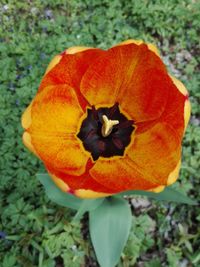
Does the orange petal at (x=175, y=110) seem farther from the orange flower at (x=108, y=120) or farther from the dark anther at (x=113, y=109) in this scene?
the dark anther at (x=113, y=109)

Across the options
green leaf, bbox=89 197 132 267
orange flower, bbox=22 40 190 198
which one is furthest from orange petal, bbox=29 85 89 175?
green leaf, bbox=89 197 132 267

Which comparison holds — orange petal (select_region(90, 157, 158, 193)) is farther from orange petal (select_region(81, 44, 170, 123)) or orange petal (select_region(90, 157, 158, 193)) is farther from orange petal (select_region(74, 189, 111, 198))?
orange petal (select_region(81, 44, 170, 123))

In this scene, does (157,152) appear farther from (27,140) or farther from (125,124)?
(27,140)

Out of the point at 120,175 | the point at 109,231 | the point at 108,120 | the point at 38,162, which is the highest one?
the point at 108,120

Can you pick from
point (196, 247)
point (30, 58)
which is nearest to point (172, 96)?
point (196, 247)

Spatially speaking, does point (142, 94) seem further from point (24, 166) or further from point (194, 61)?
point (194, 61)

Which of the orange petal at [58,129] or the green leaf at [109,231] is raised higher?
the orange petal at [58,129]

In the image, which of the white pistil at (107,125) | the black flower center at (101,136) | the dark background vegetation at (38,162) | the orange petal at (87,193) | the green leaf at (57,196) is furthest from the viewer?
the dark background vegetation at (38,162)

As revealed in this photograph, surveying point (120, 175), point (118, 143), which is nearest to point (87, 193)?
point (120, 175)

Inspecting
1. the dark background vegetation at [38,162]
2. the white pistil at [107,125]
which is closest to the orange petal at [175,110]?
the white pistil at [107,125]
